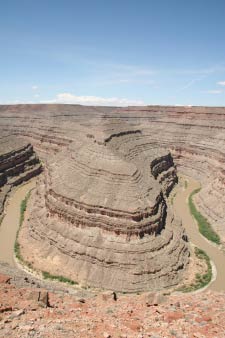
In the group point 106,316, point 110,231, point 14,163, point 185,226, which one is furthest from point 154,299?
point 14,163

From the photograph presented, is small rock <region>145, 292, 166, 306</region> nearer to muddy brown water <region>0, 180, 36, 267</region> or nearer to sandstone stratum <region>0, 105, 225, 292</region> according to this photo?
sandstone stratum <region>0, 105, 225, 292</region>

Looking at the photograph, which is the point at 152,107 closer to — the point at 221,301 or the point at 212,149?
the point at 212,149

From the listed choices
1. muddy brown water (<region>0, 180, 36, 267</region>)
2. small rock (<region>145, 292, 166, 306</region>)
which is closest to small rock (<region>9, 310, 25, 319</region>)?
small rock (<region>145, 292, 166, 306</region>)

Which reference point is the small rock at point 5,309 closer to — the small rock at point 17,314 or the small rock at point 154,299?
the small rock at point 17,314

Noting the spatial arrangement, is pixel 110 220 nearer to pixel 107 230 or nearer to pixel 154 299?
pixel 107 230

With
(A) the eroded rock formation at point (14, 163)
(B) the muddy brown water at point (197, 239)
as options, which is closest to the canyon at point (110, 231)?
(B) the muddy brown water at point (197, 239)

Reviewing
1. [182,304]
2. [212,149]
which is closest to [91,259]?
[182,304]
